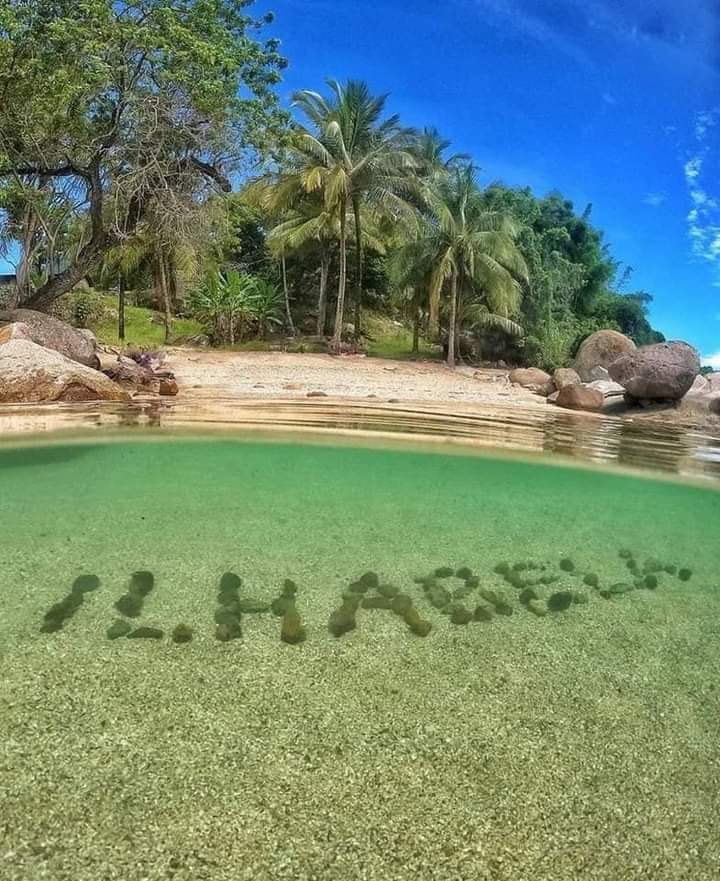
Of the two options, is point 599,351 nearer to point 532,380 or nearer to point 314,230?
point 532,380

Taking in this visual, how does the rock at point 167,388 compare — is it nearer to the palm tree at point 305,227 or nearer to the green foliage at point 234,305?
the palm tree at point 305,227

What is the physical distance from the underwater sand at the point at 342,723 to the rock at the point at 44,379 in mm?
6200

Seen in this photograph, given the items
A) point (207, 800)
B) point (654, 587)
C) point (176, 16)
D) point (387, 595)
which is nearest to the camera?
point (207, 800)

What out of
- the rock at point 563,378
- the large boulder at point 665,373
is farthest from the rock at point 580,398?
the rock at point 563,378

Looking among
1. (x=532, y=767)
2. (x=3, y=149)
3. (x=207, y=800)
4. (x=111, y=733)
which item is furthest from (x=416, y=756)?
(x=3, y=149)

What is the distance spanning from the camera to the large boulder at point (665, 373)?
13.6m

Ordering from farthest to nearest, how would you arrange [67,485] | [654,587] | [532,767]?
[67,485]
[654,587]
[532,767]

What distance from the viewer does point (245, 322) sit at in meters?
30.3

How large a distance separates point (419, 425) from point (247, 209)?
37.4 feet

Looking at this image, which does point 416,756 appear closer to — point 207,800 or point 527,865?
point 527,865

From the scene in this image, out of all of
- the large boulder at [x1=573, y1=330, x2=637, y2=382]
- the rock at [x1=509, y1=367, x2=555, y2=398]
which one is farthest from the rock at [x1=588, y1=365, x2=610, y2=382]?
the rock at [x1=509, y1=367, x2=555, y2=398]

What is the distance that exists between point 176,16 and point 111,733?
15554 millimetres

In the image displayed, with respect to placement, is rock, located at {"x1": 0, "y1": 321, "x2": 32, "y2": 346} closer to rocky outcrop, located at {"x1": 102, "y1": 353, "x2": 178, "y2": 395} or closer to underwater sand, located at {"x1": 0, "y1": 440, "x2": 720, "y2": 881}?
rocky outcrop, located at {"x1": 102, "y1": 353, "x2": 178, "y2": 395}

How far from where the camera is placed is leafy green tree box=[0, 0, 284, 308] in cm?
1293
